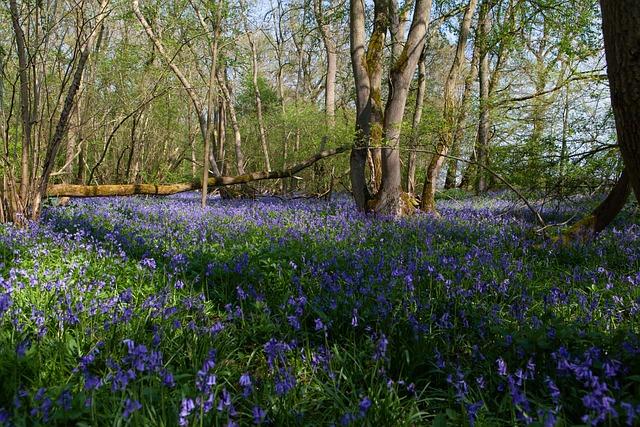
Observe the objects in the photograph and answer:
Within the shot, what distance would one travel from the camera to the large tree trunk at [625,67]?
6.41 ft

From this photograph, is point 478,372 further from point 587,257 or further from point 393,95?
point 393,95

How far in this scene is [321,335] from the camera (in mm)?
2844

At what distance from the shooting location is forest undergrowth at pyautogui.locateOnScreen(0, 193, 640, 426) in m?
1.73

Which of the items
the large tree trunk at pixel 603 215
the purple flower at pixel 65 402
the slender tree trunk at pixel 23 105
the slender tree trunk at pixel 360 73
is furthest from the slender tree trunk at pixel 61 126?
the large tree trunk at pixel 603 215

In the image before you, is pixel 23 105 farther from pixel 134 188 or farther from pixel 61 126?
pixel 134 188

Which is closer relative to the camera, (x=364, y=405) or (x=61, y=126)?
(x=364, y=405)

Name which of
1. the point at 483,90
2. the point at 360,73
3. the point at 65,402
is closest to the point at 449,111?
the point at 360,73

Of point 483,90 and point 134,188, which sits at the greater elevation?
point 483,90

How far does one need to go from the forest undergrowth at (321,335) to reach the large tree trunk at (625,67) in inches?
41.8

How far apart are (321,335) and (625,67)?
7.83 feet

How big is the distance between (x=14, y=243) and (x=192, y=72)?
14875mm

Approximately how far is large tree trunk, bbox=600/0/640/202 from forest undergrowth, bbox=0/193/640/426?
1061 mm

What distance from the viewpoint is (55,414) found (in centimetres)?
158

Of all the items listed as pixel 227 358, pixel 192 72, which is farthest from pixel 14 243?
pixel 192 72
